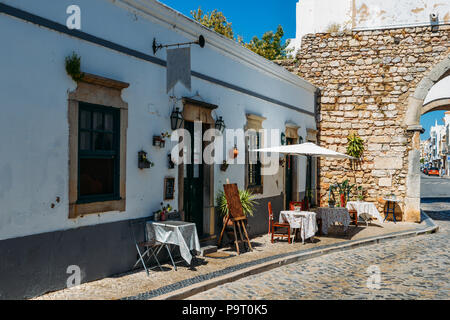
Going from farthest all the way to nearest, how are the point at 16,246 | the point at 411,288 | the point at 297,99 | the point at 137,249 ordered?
the point at 297,99
the point at 137,249
the point at 411,288
the point at 16,246

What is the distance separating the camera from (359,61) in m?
14.1

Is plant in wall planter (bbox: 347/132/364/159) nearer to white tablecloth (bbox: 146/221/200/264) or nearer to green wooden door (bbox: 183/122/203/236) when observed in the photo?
green wooden door (bbox: 183/122/203/236)

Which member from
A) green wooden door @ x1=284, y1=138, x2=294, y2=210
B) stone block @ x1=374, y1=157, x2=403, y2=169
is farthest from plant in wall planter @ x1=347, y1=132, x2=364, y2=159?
green wooden door @ x1=284, y1=138, x2=294, y2=210

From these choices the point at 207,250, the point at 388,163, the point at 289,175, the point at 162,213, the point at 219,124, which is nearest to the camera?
the point at 162,213

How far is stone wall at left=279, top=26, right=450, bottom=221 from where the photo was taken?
44.1 ft

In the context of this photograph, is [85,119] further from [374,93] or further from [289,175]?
[374,93]

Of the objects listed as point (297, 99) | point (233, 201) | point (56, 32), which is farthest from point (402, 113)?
point (56, 32)

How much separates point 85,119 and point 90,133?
0.69ft

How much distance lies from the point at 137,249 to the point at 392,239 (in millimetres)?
6828

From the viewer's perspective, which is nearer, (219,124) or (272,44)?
(219,124)

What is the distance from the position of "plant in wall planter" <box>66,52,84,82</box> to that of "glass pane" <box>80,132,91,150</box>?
2.46 ft

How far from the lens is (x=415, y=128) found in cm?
1331

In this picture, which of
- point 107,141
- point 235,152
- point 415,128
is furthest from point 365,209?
point 107,141
